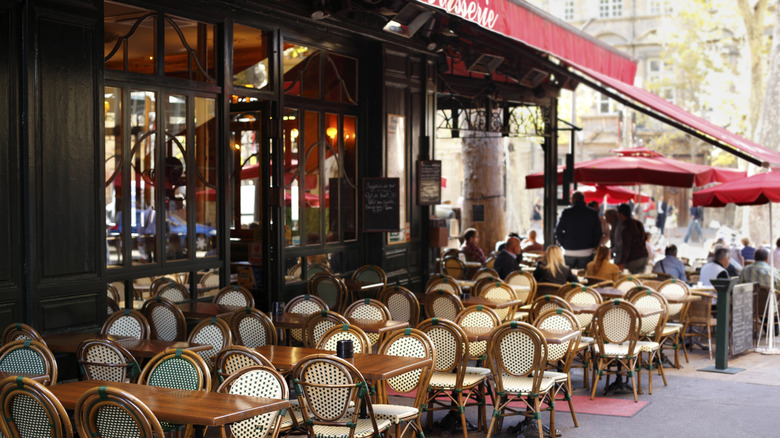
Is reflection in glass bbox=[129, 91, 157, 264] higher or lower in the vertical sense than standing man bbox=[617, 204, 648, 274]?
higher

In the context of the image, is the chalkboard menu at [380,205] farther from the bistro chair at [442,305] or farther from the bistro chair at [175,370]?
the bistro chair at [175,370]

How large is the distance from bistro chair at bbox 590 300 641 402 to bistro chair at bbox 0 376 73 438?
5.48 m

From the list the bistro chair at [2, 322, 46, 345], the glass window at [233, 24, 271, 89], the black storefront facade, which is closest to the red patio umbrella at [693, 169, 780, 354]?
the black storefront facade

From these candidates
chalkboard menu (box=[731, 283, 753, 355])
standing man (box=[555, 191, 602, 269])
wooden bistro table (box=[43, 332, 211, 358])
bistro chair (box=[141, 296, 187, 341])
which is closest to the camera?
wooden bistro table (box=[43, 332, 211, 358])

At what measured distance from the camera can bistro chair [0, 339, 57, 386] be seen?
567 centimetres

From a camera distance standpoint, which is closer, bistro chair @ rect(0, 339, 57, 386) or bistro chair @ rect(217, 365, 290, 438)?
bistro chair @ rect(217, 365, 290, 438)

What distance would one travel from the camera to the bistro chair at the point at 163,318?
7559mm

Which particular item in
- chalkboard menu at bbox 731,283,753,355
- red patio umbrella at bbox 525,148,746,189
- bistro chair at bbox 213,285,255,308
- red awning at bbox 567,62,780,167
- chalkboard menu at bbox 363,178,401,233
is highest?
red awning at bbox 567,62,780,167

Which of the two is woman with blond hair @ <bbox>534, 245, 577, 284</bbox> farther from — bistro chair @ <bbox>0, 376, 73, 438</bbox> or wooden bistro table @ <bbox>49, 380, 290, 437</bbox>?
bistro chair @ <bbox>0, 376, 73, 438</bbox>

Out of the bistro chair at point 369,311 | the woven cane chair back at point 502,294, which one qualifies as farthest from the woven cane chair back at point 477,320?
the woven cane chair back at point 502,294

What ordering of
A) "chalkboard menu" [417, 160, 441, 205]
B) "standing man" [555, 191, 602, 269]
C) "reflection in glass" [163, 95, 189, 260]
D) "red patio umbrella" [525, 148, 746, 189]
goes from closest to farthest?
"reflection in glass" [163, 95, 189, 260], "chalkboard menu" [417, 160, 441, 205], "standing man" [555, 191, 602, 269], "red patio umbrella" [525, 148, 746, 189]

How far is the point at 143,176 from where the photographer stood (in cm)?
846

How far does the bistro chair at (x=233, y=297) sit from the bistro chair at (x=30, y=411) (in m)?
4.13

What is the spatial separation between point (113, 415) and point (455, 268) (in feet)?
30.1
